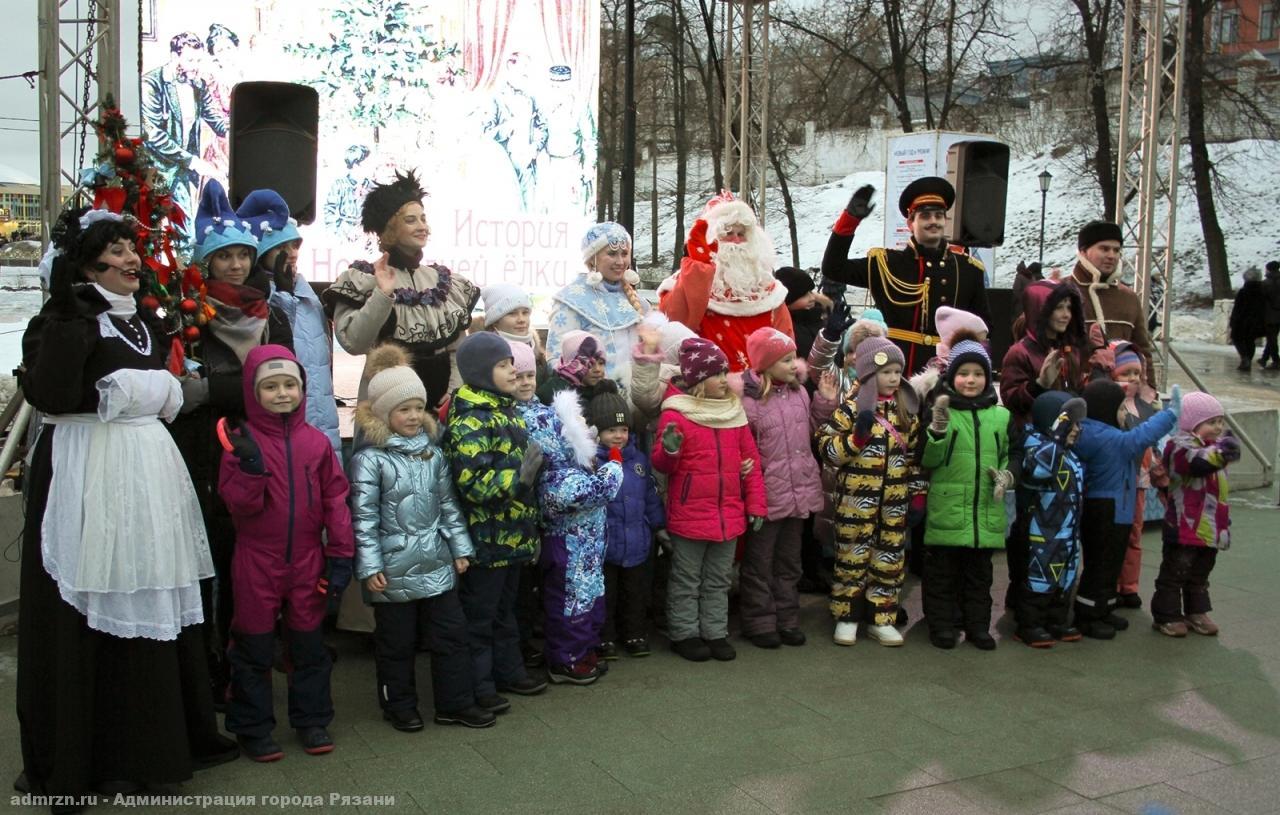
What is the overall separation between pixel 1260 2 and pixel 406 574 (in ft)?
152

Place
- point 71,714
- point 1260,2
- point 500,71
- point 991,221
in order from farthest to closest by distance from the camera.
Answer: point 1260,2
point 500,71
point 991,221
point 71,714

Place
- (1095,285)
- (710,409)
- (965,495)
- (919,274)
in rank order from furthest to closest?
1. (1095,285)
2. (919,274)
3. (965,495)
4. (710,409)

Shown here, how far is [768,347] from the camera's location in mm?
5156

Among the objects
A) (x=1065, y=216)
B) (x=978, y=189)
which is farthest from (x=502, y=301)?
(x=1065, y=216)

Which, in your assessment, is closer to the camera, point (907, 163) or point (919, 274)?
point (919, 274)

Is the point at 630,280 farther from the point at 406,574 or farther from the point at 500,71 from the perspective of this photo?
the point at 500,71

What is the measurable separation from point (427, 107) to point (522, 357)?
743 cm

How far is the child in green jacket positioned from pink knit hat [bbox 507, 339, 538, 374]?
1.82m

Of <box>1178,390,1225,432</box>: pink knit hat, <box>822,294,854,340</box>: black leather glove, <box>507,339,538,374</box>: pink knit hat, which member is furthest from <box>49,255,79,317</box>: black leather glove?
<box>1178,390,1225,432</box>: pink knit hat

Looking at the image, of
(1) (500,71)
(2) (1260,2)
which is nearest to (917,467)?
(1) (500,71)

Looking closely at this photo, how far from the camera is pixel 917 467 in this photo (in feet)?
17.5

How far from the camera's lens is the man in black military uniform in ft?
19.7

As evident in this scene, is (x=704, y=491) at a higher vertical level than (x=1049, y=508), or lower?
higher

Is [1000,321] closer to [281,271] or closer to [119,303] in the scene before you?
[281,271]
